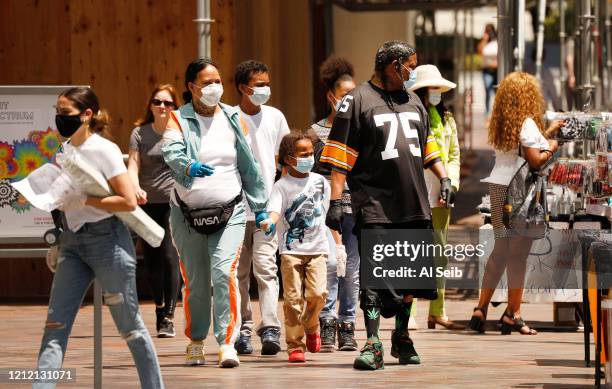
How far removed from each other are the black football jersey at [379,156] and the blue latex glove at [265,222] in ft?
1.84

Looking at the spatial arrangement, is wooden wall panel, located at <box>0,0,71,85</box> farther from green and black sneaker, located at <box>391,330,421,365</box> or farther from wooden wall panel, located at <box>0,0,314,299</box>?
green and black sneaker, located at <box>391,330,421,365</box>

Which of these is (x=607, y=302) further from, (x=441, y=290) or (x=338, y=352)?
(x=441, y=290)

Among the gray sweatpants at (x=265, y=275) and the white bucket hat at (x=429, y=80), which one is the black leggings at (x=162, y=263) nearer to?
the gray sweatpants at (x=265, y=275)

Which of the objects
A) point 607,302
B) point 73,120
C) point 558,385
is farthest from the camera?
point 558,385

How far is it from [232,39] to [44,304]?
2.88m

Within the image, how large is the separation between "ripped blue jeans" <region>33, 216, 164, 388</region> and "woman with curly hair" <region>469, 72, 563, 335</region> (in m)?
4.72

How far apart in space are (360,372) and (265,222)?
1149 mm

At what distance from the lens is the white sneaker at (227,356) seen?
33.8 feet

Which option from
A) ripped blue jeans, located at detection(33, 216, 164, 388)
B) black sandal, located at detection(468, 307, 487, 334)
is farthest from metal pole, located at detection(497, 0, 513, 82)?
ripped blue jeans, located at detection(33, 216, 164, 388)

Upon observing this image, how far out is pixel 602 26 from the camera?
2528 centimetres

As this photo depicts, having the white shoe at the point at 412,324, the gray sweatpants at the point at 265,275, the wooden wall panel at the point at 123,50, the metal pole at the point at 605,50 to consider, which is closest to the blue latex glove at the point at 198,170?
the gray sweatpants at the point at 265,275

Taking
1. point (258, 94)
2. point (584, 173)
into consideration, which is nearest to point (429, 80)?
point (584, 173)

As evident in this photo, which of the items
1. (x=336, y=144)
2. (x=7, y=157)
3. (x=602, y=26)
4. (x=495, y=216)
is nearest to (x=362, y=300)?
(x=336, y=144)

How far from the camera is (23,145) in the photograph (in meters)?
12.8
